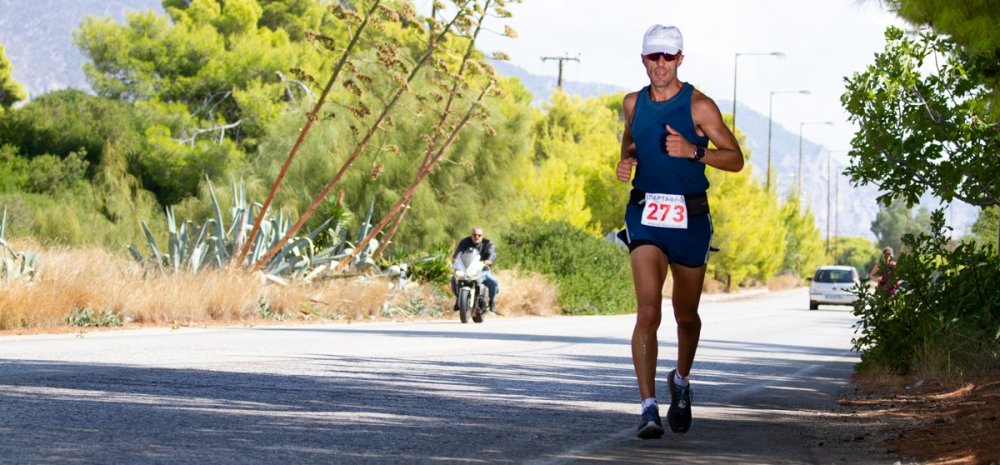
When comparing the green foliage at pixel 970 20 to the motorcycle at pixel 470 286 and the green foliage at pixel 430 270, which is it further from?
the green foliage at pixel 430 270

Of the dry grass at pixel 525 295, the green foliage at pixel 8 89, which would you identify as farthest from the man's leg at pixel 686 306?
the green foliage at pixel 8 89

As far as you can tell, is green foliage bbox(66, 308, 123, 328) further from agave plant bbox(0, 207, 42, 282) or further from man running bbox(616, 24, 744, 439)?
man running bbox(616, 24, 744, 439)

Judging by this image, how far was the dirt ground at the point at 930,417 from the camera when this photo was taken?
25.8 feet

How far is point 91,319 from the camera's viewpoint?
1959 cm

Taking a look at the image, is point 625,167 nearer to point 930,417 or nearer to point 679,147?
point 679,147

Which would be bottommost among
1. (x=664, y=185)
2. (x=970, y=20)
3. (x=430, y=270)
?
(x=430, y=270)

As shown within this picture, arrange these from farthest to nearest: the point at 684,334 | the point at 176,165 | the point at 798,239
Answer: the point at 798,239, the point at 176,165, the point at 684,334

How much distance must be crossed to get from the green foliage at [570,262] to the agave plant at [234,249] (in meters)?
9.98

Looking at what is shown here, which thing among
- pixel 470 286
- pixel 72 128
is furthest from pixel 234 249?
pixel 72 128

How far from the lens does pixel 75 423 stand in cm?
771

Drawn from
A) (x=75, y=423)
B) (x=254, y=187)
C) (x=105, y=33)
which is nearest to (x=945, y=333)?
(x=75, y=423)

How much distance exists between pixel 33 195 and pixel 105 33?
12796mm

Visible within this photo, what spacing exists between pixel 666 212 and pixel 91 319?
42.6 feet

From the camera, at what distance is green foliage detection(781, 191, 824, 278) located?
344 feet
